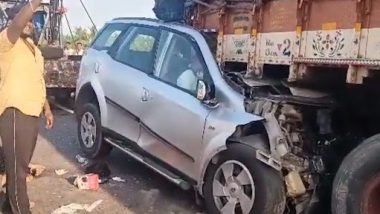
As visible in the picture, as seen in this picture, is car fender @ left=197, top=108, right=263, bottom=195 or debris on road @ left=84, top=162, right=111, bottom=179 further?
debris on road @ left=84, top=162, right=111, bottom=179

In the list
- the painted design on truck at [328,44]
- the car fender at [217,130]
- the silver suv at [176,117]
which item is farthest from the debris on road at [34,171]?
the painted design on truck at [328,44]

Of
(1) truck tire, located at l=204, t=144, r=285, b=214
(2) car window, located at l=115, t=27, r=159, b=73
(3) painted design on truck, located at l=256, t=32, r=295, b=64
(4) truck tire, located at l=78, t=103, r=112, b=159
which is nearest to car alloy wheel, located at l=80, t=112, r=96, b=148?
(4) truck tire, located at l=78, t=103, r=112, b=159

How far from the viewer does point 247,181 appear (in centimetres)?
466

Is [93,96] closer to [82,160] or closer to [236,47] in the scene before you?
[82,160]

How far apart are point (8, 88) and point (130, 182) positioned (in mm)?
2340

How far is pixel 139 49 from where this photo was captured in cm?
635

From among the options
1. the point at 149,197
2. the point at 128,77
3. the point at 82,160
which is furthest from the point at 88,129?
the point at 149,197

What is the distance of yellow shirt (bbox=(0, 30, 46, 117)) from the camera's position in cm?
433

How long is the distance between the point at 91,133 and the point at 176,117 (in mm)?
1971

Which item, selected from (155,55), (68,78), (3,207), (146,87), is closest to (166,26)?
(155,55)

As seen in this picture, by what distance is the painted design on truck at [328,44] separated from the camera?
4.33 metres

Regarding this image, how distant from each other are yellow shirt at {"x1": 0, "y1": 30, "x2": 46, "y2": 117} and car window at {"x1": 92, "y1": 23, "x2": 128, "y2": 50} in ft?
8.42

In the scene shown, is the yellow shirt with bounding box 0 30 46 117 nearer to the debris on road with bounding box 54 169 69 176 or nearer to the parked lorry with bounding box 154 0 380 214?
the parked lorry with bounding box 154 0 380 214

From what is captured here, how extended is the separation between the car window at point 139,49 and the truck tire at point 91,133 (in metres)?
0.78
